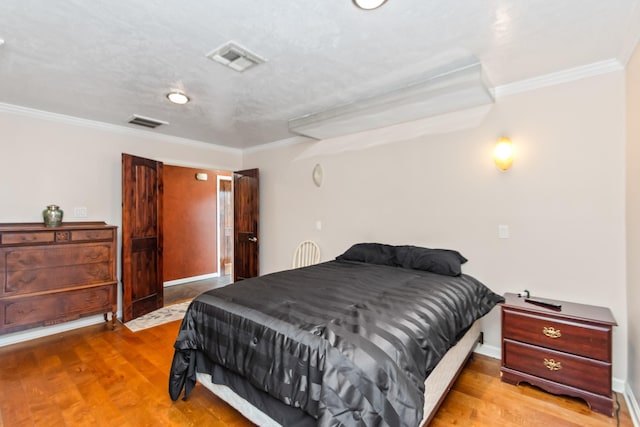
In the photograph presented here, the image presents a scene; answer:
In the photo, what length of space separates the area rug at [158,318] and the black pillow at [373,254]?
2.34 m

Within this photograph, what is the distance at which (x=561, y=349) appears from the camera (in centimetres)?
214

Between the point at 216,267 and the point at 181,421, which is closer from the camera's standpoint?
the point at 181,421

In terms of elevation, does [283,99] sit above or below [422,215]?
above

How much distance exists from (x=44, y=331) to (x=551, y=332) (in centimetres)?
490

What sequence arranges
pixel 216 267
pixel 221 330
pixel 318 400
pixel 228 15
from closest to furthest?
pixel 318 400
pixel 228 15
pixel 221 330
pixel 216 267

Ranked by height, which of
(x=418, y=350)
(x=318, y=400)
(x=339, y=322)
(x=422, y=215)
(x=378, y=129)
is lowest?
(x=318, y=400)

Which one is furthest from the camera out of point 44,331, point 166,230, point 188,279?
point 188,279

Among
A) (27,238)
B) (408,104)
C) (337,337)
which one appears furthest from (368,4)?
(27,238)

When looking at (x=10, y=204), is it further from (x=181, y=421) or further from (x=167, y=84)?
(x=181, y=421)

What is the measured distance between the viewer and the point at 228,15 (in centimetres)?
174

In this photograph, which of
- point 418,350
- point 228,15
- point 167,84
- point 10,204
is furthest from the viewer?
point 10,204

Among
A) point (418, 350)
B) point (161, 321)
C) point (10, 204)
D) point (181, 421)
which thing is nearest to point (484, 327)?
point (418, 350)

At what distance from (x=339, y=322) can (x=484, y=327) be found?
6.54 ft

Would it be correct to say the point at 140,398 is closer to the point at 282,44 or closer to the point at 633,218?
the point at 282,44
